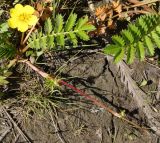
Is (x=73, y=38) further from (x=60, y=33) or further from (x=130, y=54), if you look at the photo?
(x=130, y=54)

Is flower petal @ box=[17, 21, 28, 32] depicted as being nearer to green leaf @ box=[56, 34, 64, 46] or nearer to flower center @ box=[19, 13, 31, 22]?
flower center @ box=[19, 13, 31, 22]

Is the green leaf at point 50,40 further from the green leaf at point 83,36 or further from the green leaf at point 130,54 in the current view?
the green leaf at point 130,54

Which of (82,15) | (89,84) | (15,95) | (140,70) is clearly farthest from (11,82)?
→ (140,70)

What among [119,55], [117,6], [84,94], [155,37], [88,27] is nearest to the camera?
[119,55]

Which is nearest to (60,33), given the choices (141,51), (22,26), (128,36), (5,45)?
(22,26)

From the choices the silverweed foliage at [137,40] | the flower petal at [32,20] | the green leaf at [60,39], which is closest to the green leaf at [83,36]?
the green leaf at [60,39]

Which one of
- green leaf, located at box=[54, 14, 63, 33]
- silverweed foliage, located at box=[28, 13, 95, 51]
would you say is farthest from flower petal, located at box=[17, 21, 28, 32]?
green leaf, located at box=[54, 14, 63, 33]
